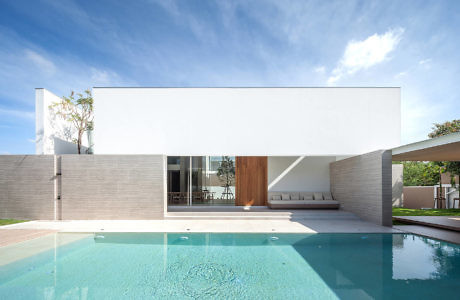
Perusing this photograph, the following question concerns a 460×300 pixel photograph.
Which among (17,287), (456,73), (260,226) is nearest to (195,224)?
(260,226)

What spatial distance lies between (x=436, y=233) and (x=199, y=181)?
10.3m

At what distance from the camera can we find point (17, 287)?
482 centimetres

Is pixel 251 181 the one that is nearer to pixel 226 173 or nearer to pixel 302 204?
pixel 226 173

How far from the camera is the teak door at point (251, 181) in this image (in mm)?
14055

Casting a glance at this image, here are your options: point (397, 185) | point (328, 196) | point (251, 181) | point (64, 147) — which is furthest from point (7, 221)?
point (397, 185)

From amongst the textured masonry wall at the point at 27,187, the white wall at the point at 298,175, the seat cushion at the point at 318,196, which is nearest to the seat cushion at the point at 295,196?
the white wall at the point at 298,175

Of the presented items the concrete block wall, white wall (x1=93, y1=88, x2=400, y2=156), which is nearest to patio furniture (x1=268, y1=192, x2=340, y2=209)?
white wall (x1=93, y1=88, x2=400, y2=156)

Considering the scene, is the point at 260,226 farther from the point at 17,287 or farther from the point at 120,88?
the point at 120,88

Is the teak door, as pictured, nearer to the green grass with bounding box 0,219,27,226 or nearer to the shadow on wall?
the green grass with bounding box 0,219,27,226

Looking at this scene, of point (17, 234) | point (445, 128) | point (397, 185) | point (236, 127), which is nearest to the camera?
point (17, 234)

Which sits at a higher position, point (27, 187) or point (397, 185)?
point (27, 187)

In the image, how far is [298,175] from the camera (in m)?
14.3

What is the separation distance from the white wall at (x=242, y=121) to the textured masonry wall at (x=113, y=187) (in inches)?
62.3

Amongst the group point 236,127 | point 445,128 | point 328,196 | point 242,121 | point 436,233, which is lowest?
point 436,233
